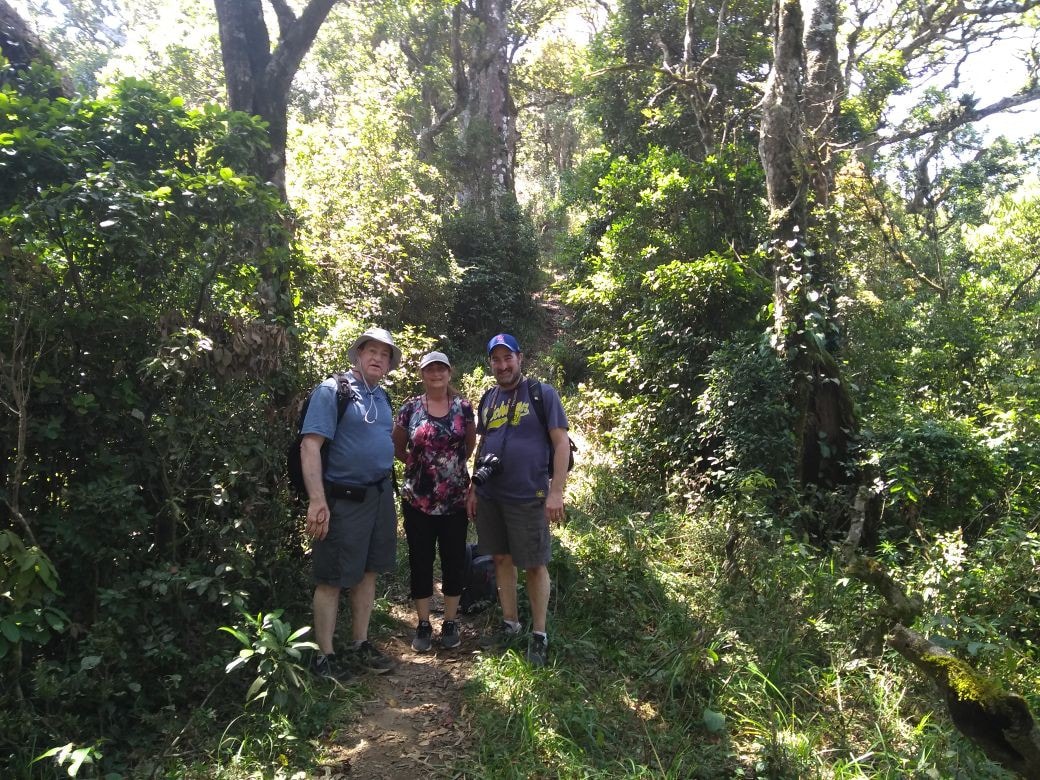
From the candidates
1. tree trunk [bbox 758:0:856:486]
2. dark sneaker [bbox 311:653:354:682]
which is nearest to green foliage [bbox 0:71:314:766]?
dark sneaker [bbox 311:653:354:682]

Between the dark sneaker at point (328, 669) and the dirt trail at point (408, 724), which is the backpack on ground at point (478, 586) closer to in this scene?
the dirt trail at point (408, 724)

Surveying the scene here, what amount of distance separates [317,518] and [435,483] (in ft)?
2.62

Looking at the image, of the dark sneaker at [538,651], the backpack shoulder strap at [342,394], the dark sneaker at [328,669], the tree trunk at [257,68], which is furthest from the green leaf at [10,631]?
the tree trunk at [257,68]

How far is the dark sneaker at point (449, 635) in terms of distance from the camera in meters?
4.17

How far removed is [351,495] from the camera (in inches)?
142

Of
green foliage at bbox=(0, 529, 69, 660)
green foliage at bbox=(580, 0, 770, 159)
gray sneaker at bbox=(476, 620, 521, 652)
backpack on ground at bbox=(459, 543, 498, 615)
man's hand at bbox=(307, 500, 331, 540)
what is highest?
green foliage at bbox=(580, 0, 770, 159)

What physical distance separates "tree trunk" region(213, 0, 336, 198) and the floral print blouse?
298cm

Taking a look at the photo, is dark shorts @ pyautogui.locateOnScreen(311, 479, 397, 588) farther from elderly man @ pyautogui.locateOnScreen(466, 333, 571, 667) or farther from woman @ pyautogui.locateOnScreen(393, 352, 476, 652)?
elderly man @ pyautogui.locateOnScreen(466, 333, 571, 667)

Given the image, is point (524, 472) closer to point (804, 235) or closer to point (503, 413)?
point (503, 413)

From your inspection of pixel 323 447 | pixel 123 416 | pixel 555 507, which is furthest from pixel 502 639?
pixel 123 416

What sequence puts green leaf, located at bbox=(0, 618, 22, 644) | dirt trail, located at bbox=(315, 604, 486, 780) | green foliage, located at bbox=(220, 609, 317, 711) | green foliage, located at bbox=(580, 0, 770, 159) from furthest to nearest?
1. green foliage, located at bbox=(580, 0, 770, 159)
2. dirt trail, located at bbox=(315, 604, 486, 780)
3. green foliage, located at bbox=(220, 609, 317, 711)
4. green leaf, located at bbox=(0, 618, 22, 644)

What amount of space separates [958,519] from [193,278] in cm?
585

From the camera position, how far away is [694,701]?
11.5ft

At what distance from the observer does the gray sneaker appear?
4.04 m
